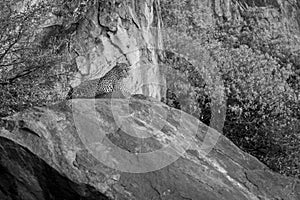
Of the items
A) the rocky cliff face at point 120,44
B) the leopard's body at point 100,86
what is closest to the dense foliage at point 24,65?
the leopard's body at point 100,86

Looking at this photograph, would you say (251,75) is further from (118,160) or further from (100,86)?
(118,160)

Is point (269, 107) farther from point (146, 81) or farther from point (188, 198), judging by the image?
point (188, 198)

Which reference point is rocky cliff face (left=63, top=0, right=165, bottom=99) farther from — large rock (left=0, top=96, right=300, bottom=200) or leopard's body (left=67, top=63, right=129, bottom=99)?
large rock (left=0, top=96, right=300, bottom=200)

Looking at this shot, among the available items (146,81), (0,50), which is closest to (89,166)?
(0,50)

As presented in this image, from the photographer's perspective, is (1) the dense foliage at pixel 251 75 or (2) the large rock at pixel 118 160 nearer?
(2) the large rock at pixel 118 160

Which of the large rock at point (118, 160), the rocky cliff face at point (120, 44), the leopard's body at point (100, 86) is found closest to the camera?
the large rock at point (118, 160)

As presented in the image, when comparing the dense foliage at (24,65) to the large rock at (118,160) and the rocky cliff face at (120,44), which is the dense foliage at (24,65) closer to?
the large rock at (118,160)

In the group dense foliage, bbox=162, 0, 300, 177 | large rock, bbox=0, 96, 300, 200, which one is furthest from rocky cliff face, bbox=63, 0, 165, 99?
large rock, bbox=0, 96, 300, 200

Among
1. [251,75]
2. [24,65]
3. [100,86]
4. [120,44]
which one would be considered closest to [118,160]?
[100,86]
